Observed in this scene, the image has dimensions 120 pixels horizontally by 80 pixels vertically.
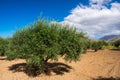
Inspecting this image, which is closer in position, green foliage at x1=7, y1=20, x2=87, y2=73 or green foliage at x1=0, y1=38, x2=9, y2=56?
green foliage at x1=7, y1=20, x2=87, y2=73

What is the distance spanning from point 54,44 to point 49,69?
474cm

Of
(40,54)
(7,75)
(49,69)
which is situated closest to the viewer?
(40,54)

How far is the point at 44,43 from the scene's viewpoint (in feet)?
62.7

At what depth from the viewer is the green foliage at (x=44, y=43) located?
18688 mm

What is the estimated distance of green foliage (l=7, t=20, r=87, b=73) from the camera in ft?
61.3

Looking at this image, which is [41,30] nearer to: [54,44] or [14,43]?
[54,44]

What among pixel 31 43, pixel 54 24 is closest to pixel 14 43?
pixel 31 43

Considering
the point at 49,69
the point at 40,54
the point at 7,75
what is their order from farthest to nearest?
the point at 49,69 → the point at 7,75 → the point at 40,54

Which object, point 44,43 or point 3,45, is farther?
point 3,45

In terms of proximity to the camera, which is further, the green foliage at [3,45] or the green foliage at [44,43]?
the green foliage at [3,45]

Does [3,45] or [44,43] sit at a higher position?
[3,45]

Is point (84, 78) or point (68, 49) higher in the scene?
point (68, 49)

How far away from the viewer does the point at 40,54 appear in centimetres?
1875

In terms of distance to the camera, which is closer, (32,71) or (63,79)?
(63,79)
